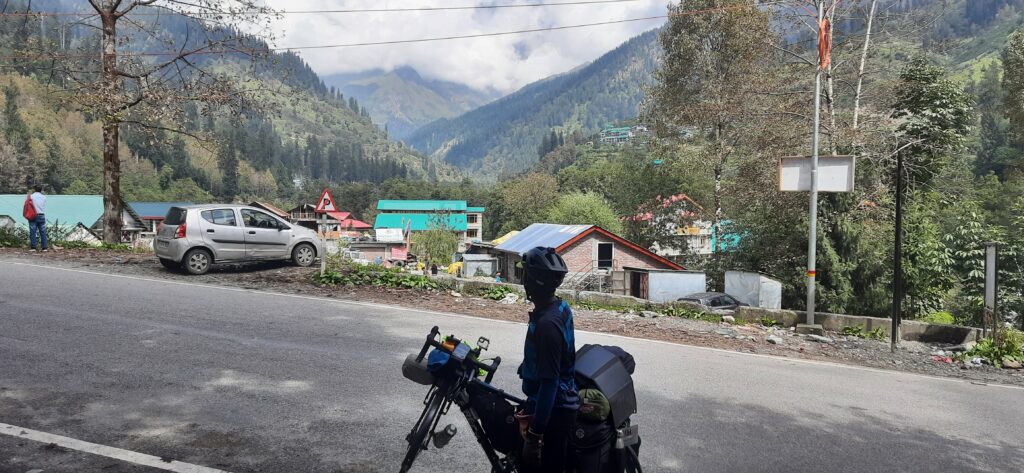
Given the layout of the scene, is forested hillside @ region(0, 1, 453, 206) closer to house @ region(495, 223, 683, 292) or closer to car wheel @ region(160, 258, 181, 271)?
car wheel @ region(160, 258, 181, 271)

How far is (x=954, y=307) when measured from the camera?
27.0 m

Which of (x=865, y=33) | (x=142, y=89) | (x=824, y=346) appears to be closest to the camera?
(x=824, y=346)

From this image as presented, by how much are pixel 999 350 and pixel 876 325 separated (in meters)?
3.70

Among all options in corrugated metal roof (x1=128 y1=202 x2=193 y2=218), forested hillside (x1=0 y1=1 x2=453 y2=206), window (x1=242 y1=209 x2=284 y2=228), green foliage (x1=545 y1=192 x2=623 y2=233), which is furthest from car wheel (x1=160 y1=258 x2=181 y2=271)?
corrugated metal roof (x1=128 y1=202 x2=193 y2=218)

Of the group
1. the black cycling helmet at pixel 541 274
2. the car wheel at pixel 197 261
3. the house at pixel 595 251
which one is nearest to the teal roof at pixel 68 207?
the house at pixel 595 251

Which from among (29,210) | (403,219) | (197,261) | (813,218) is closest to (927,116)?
(813,218)

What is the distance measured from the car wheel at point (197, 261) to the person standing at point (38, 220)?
20.0 feet

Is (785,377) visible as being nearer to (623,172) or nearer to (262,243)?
(262,243)

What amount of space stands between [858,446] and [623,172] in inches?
1678

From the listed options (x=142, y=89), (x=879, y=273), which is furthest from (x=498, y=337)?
(x=879, y=273)

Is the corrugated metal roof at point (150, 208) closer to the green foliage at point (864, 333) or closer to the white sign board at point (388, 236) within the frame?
the white sign board at point (388, 236)

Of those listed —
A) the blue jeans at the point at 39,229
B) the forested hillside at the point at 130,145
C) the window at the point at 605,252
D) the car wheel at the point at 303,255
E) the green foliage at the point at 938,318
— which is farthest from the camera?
the window at the point at 605,252

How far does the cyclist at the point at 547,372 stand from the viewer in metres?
3.03

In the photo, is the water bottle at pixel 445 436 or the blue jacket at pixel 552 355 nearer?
the blue jacket at pixel 552 355
